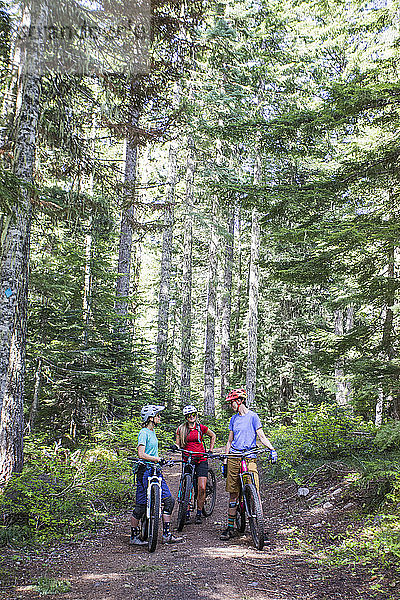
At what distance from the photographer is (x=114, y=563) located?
5.53 m

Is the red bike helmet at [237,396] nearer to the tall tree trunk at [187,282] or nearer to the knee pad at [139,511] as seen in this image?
the knee pad at [139,511]

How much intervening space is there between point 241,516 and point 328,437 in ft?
10.1

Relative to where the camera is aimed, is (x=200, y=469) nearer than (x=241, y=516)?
No

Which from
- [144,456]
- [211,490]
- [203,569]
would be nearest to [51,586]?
[203,569]

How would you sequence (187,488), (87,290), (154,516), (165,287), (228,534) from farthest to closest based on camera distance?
(165,287), (87,290), (187,488), (228,534), (154,516)

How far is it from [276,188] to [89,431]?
24.4 ft

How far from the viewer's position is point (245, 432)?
674 cm

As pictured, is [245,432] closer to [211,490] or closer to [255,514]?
[255,514]

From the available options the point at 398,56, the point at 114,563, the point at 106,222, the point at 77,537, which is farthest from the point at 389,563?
the point at 106,222

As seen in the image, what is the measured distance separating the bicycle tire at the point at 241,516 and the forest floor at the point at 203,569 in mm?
140

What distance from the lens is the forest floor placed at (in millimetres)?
4484

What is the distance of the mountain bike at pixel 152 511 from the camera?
5934 mm

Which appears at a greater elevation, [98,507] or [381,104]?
[381,104]

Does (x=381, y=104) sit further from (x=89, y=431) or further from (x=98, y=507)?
(x=89, y=431)
